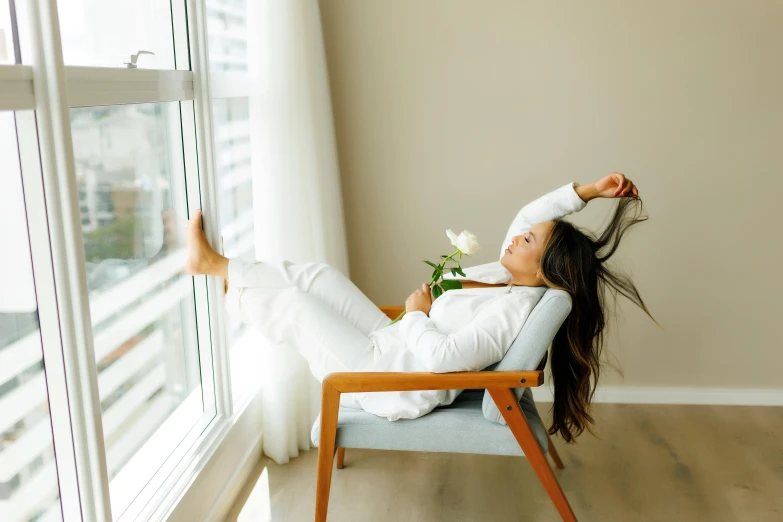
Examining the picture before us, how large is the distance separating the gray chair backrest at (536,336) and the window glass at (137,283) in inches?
36.3

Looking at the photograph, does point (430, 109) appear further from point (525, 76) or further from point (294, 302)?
point (294, 302)

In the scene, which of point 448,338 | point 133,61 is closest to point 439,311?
point 448,338

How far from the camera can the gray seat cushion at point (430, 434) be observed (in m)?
2.12

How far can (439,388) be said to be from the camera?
204 cm

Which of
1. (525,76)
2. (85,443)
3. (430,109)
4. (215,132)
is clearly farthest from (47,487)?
(525,76)

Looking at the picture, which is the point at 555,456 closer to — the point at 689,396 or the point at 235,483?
the point at 689,396

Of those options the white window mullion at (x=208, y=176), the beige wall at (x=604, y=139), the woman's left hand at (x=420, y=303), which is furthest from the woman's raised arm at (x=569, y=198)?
the white window mullion at (x=208, y=176)

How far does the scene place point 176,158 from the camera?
2223 millimetres

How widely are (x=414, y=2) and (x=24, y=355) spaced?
7.11 feet

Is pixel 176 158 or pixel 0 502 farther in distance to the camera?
pixel 176 158

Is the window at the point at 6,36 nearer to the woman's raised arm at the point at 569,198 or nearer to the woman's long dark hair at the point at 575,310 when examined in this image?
the woman's long dark hair at the point at 575,310

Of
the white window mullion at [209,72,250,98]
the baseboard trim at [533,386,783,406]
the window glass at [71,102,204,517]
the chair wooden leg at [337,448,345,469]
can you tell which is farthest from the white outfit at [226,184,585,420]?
the baseboard trim at [533,386,783,406]

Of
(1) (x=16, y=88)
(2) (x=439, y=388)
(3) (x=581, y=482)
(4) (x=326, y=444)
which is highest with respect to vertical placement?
(1) (x=16, y=88)

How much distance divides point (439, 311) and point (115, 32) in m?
1.17
